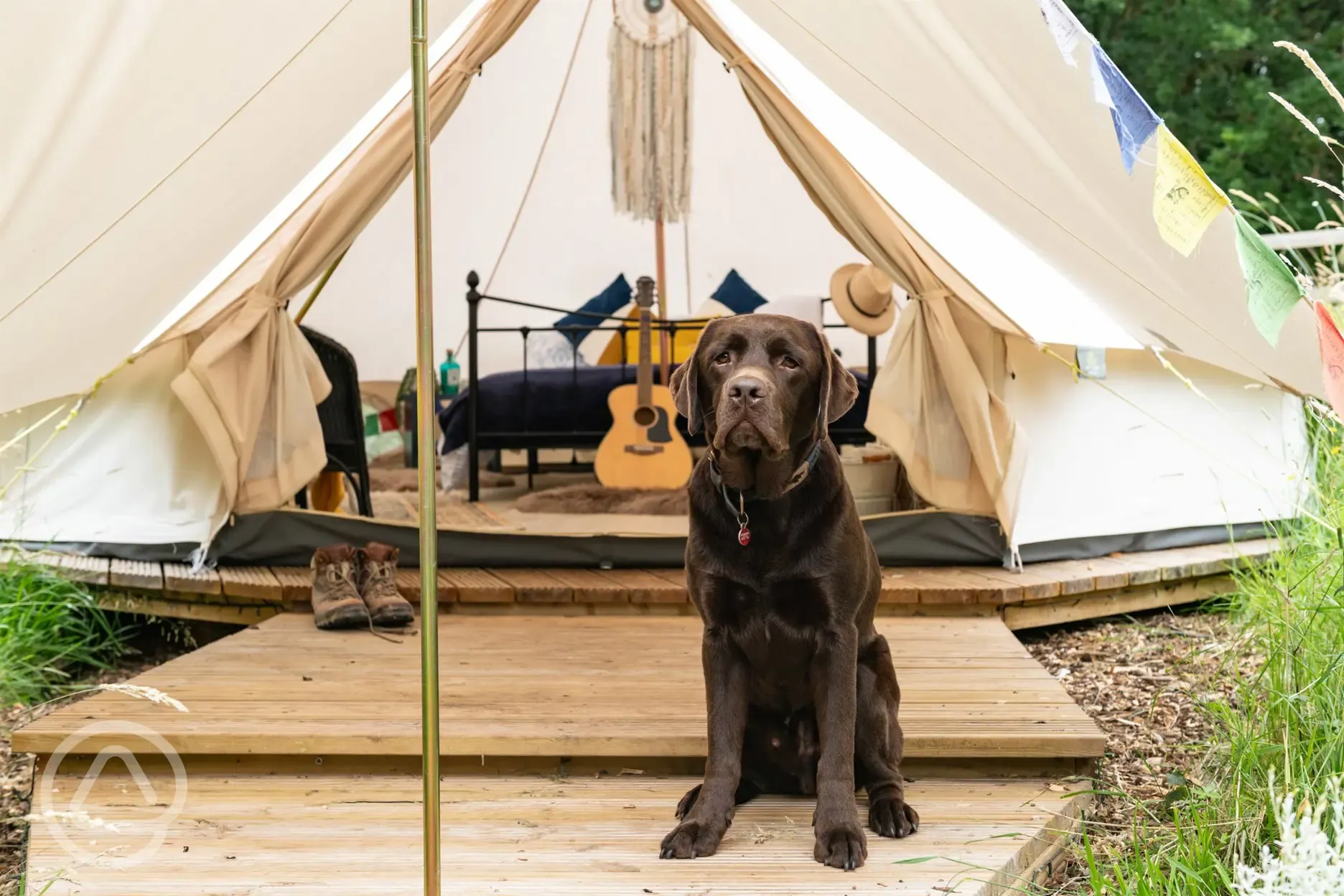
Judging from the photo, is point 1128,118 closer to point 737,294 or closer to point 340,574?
point 340,574

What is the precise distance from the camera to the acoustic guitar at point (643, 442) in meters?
6.09

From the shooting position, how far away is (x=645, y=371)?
20.0ft

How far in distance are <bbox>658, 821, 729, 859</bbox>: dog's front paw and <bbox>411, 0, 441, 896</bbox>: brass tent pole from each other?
0.79 metres

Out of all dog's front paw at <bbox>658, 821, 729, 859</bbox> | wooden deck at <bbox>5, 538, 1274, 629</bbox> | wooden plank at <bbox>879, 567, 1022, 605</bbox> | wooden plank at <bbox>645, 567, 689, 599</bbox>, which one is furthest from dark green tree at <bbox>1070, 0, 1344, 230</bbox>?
dog's front paw at <bbox>658, 821, 729, 859</bbox>

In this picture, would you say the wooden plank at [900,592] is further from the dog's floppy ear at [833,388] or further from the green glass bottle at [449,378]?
the green glass bottle at [449,378]

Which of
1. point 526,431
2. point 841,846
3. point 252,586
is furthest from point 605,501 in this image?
point 841,846

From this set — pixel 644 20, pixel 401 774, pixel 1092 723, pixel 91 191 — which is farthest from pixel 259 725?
pixel 644 20

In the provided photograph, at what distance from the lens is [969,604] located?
429cm

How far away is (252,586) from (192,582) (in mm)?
243

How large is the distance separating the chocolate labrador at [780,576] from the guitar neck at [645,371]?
11.7ft

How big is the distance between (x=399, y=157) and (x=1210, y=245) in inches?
106

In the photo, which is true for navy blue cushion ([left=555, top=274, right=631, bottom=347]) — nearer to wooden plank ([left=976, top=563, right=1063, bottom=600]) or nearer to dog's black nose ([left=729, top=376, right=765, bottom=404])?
wooden plank ([left=976, top=563, right=1063, bottom=600])

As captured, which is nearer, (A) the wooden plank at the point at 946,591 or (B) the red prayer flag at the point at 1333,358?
(B) the red prayer flag at the point at 1333,358

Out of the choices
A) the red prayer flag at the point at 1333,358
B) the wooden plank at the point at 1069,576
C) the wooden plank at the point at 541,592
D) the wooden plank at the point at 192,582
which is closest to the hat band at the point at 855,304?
the wooden plank at the point at 1069,576
